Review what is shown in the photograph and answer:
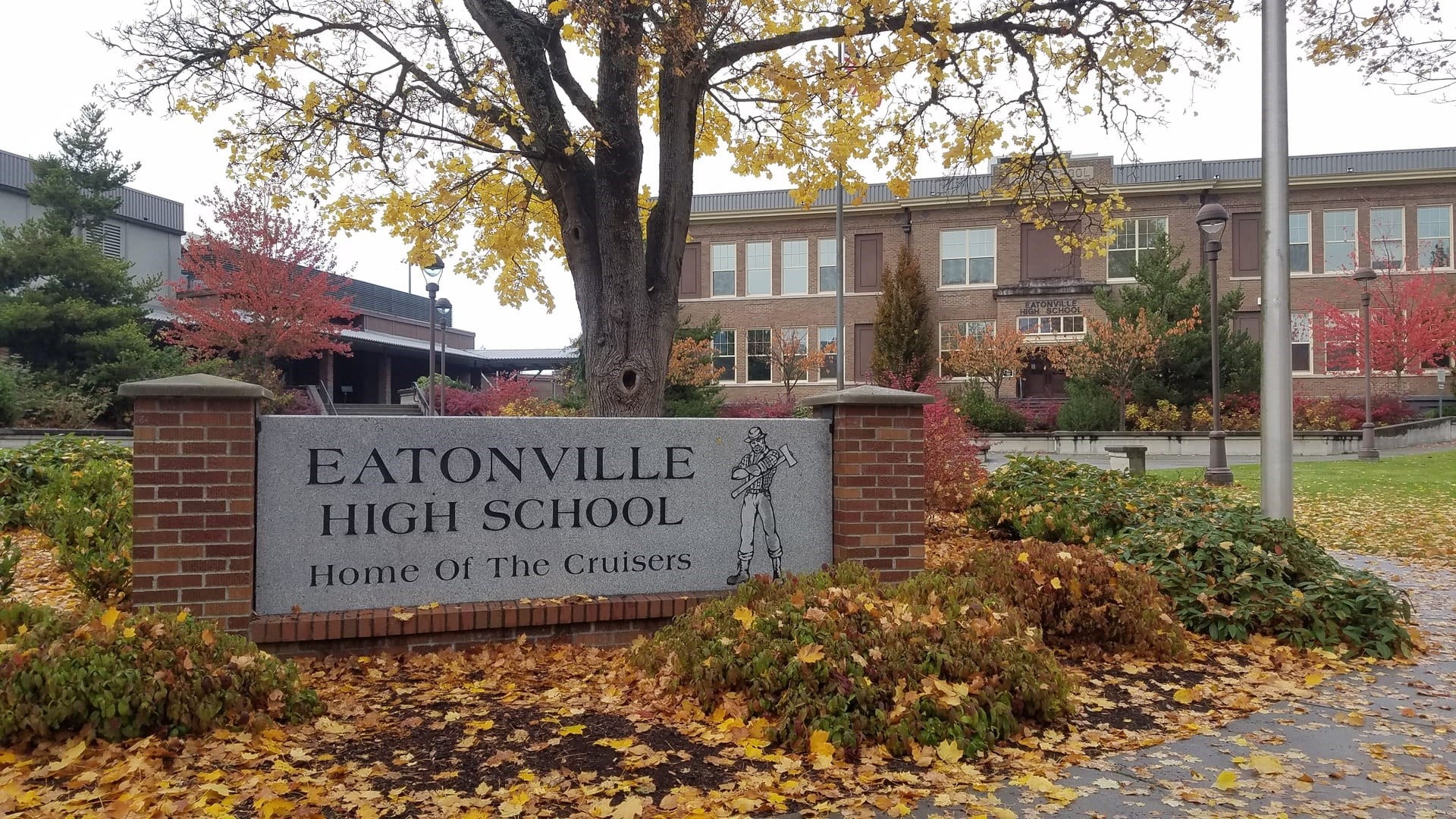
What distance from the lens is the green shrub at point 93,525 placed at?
5316 millimetres

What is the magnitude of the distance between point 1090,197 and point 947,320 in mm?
24677

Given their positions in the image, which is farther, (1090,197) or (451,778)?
(1090,197)

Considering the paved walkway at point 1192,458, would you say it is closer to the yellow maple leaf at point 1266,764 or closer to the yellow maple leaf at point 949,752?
the yellow maple leaf at point 1266,764

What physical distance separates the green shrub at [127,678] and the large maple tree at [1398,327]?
31.1 metres

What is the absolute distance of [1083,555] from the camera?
550cm

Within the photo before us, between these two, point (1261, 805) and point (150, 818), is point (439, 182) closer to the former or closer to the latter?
point (150, 818)

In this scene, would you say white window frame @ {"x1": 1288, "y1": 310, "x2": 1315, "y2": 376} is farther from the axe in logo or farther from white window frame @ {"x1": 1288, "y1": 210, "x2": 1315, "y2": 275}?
the axe in logo

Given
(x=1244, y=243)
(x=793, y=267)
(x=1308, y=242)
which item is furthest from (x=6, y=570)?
(x=1308, y=242)

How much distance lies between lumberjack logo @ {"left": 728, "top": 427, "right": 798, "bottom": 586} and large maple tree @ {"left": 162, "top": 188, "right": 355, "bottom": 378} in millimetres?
24777

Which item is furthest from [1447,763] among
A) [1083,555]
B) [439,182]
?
[439,182]

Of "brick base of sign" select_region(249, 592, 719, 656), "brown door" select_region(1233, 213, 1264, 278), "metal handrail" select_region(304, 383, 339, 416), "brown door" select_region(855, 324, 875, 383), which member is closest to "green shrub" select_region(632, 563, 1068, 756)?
"brick base of sign" select_region(249, 592, 719, 656)

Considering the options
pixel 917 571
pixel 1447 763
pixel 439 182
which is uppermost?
pixel 439 182

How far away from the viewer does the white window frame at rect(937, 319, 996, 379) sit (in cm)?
3275

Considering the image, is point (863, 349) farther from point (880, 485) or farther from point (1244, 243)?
point (880, 485)
